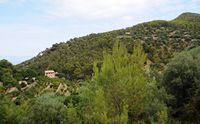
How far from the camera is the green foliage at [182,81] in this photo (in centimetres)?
2820

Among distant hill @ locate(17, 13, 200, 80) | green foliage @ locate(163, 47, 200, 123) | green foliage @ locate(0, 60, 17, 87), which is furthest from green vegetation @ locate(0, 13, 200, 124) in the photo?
distant hill @ locate(17, 13, 200, 80)

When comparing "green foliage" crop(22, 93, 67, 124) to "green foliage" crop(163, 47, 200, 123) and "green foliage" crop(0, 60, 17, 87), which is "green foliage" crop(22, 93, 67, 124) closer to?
"green foliage" crop(163, 47, 200, 123)

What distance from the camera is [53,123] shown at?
29.5m

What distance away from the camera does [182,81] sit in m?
29.3

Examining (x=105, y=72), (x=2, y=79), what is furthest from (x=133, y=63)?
(x=2, y=79)

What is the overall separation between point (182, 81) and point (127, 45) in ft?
134

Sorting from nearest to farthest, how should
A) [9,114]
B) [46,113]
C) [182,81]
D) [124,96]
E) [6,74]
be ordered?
[124,96]
[182,81]
[46,113]
[9,114]
[6,74]

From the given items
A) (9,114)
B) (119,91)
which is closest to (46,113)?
(9,114)

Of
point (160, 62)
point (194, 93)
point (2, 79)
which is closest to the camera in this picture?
point (194, 93)

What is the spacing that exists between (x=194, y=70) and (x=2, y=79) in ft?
99.1

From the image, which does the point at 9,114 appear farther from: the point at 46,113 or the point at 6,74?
the point at 6,74

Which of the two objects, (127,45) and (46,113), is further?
(127,45)

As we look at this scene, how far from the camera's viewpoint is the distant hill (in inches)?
2749

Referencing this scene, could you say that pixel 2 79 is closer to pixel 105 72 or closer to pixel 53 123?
pixel 53 123
